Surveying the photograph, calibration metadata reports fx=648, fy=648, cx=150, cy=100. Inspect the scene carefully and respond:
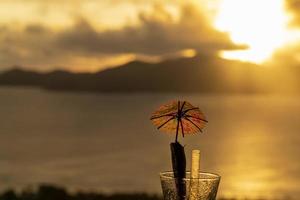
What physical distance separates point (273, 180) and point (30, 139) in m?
37.4

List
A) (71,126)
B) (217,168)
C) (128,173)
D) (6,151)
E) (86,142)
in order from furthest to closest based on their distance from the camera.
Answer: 1. (71,126)
2. (86,142)
3. (6,151)
4. (217,168)
5. (128,173)

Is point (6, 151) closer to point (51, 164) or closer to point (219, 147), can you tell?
point (51, 164)

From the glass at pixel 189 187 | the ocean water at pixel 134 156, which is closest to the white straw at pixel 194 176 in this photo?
the glass at pixel 189 187

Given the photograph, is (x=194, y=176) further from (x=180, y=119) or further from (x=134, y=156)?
(x=134, y=156)

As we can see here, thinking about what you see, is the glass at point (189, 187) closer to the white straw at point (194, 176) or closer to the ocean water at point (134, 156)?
the white straw at point (194, 176)

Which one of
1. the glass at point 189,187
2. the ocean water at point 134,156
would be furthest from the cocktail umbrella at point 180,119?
the ocean water at point 134,156

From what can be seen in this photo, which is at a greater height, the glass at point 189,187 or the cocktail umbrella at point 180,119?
the cocktail umbrella at point 180,119

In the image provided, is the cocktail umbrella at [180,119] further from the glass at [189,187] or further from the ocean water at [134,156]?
the ocean water at [134,156]

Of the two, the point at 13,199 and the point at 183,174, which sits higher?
the point at 183,174

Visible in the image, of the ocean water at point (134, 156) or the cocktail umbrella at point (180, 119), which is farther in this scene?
the ocean water at point (134, 156)

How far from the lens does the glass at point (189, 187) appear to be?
2166mm

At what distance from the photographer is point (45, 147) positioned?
61344 mm

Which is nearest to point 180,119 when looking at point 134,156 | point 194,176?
point 194,176

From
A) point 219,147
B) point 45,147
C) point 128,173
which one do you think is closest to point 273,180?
point 128,173
